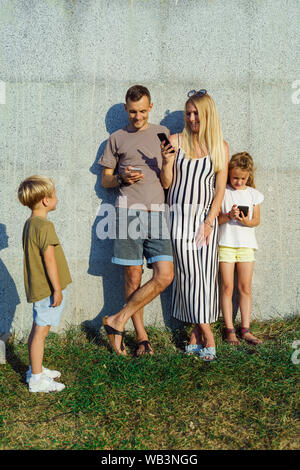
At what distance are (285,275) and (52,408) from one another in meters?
2.49

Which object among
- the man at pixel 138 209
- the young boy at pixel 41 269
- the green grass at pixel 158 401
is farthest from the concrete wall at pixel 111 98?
the young boy at pixel 41 269

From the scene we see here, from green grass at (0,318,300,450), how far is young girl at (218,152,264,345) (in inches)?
12.2

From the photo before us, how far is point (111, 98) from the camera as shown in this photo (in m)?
3.98

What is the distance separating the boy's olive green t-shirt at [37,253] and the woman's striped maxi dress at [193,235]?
108cm

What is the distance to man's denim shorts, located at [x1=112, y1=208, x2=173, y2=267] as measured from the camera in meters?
3.65

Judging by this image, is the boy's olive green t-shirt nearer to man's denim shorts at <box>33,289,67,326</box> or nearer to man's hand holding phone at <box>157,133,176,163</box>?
man's denim shorts at <box>33,289,67,326</box>

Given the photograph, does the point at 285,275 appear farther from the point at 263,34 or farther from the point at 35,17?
the point at 35,17

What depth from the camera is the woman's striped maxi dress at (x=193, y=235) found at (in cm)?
360

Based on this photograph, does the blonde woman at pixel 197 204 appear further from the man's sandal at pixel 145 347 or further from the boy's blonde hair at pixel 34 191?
the boy's blonde hair at pixel 34 191

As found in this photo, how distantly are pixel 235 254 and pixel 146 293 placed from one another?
914mm

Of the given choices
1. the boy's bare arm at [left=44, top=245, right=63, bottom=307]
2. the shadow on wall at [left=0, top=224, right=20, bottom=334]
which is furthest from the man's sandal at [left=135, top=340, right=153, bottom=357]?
the shadow on wall at [left=0, top=224, right=20, bottom=334]

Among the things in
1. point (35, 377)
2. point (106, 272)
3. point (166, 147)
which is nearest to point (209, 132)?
point (166, 147)
